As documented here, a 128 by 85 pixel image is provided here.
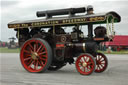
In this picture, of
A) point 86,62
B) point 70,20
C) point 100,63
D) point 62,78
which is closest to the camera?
point 62,78

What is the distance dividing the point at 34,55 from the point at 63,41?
1.33 metres

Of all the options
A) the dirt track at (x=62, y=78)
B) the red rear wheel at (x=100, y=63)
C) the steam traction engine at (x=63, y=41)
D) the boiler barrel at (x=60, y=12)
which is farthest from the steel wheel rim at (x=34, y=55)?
the red rear wheel at (x=100, y=63)

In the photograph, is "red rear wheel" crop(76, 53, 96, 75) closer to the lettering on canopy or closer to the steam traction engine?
the steam traction engine

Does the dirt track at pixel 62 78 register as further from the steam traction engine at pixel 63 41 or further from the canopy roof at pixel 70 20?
the canopy roof at pixel 70 20

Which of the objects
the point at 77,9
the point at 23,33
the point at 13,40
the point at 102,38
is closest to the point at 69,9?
the point at 77,9

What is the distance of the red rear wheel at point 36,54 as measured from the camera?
8.59 metres

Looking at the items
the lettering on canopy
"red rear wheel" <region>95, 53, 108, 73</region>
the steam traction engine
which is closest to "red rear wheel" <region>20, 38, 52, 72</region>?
the steam traction engine

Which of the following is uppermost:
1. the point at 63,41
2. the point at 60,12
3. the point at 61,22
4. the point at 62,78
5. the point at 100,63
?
the point at 60,12

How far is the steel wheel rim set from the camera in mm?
8789

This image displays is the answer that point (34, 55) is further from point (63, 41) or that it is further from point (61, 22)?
point (61, 22)

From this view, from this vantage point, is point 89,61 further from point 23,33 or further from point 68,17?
point 23,33

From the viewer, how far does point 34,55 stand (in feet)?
29.2

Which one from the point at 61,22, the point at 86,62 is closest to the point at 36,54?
the point at 61,22

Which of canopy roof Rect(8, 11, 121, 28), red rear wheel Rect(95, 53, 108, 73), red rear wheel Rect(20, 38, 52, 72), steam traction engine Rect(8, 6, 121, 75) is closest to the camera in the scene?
canopy roof Rect(8, 11, 121, 28)
